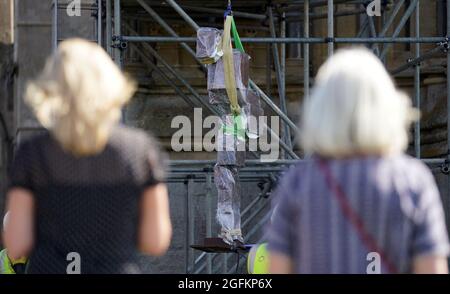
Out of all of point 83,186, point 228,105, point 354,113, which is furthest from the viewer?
point 228,105

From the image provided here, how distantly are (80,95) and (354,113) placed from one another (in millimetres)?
981

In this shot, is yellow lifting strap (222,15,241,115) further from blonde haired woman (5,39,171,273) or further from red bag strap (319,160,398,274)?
red bag strap (319,160,398,274)

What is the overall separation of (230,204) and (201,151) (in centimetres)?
443

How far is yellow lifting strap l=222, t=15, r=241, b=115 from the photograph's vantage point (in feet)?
34.3

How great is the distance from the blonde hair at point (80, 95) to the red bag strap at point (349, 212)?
0.78 metres

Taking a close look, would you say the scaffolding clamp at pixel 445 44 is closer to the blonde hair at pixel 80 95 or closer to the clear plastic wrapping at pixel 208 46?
the clear plastic wrapping at pixel 208 46

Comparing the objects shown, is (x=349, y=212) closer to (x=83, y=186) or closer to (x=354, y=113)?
(x=354, y=113)

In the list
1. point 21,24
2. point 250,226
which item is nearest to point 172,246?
point 250,226

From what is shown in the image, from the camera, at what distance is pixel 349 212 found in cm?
443

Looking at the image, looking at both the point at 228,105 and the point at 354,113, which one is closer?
the point at 354,113

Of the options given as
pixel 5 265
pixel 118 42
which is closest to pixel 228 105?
pixel 118 42

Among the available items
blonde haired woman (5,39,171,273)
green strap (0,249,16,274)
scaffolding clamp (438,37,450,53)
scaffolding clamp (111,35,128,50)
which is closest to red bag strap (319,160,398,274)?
blonde haired woman (5,39,171,273)

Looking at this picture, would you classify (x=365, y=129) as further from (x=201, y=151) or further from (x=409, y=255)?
(x=201, y=151)

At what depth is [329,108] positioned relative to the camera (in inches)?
169
